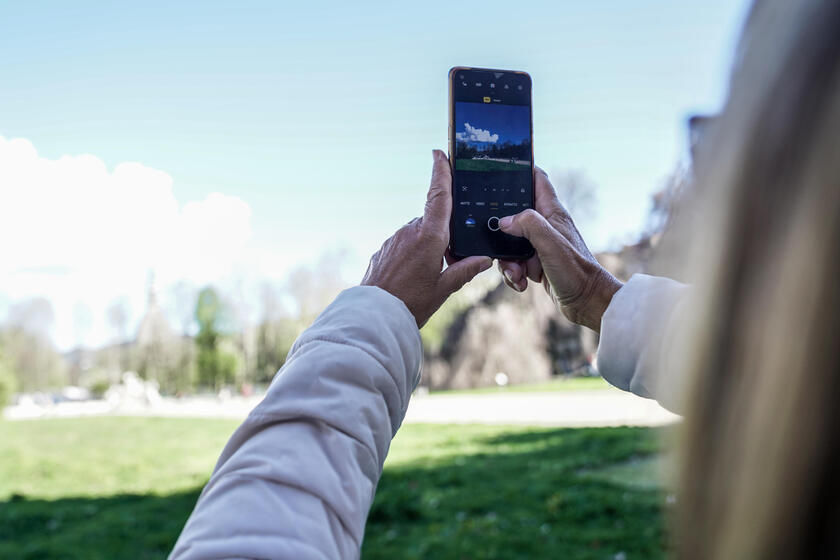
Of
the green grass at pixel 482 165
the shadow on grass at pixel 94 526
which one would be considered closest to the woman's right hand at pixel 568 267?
the green grass at pixel 482 165

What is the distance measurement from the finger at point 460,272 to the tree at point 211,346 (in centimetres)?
1994

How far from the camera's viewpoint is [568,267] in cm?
111

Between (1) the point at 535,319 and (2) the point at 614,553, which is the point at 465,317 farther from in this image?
(2) the point at 614,553

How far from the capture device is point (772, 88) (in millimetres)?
334

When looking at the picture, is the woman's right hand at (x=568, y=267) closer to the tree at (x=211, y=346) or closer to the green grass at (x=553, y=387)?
the green grass at (x=553, y=387)

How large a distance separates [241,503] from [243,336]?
19.9m

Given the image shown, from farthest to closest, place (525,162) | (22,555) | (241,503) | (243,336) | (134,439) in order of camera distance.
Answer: (243,336) < (134,439) < (22,555) < (525,162) < (241,503)

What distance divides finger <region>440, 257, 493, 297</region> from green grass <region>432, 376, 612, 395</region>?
10.8 metres

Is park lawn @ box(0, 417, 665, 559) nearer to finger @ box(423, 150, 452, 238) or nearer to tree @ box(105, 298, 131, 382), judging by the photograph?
finger @ box(423, 150, 452, 238)

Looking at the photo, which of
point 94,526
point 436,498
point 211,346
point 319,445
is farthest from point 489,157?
point 211,346

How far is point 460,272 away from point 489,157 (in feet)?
0.98

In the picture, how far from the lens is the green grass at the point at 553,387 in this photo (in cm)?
1228

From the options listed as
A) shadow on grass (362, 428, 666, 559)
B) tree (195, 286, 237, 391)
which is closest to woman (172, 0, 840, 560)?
shadow on grass (362, 428, 666, 559)

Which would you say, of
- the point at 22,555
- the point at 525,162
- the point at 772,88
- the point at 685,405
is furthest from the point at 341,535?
the point at 22,555
